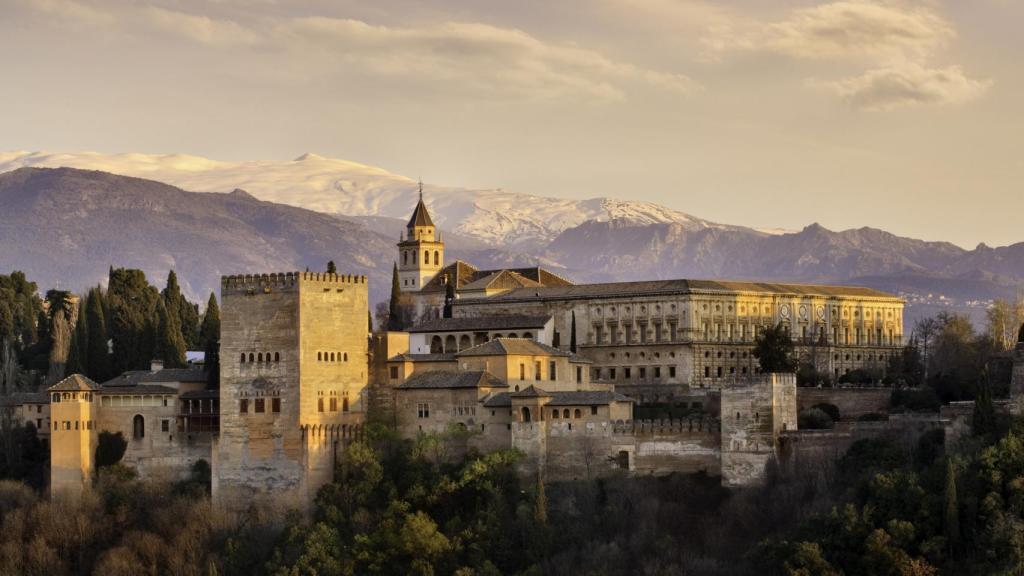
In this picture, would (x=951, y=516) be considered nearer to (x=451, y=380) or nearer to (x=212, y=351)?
(x=451, y=380)

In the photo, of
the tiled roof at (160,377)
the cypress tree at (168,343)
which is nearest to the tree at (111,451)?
the tiled roof at (160,377)

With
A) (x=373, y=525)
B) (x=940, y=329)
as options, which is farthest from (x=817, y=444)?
(x=940, y=329)

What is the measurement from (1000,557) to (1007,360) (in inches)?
854

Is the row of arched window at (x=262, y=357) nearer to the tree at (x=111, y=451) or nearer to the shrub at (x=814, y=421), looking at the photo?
the tree at (x=111, y=451)

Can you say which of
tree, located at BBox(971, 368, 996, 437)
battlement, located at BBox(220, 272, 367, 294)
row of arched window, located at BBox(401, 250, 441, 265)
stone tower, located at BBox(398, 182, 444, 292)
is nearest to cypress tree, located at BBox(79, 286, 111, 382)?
battlement, located at BBox(220, 272, 367, 294)

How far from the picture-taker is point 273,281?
66250mm

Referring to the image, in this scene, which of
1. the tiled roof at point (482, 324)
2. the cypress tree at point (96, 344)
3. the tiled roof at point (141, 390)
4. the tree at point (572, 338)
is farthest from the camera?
the tree at point (572, 338)

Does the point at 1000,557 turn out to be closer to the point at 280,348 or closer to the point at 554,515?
the point at 554,515

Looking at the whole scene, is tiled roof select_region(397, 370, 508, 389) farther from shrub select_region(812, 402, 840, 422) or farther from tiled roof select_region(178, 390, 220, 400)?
shrub select_region(812, 402, 840, 422)

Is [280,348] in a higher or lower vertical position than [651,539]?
higher

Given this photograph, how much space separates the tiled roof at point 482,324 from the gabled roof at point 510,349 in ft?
25.1

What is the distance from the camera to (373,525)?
6272 cm

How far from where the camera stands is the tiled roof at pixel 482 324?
7800 centimetres

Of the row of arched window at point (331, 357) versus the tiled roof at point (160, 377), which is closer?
the row of arched window at point (331, 357)
